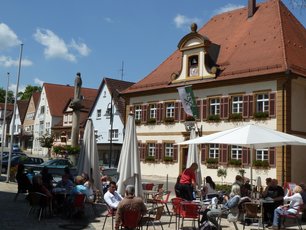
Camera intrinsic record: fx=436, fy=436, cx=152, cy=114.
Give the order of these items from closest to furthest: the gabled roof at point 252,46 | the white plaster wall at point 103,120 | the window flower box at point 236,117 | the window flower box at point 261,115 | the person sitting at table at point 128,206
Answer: the person sitting at table at point 128,206 → the window flower box at point 261,115 → the gabled roof at point 252,46 → the window flower box at point 236,117 → the white plaster wall at point 103,120

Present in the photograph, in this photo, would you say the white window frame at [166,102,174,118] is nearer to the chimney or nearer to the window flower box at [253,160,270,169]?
the window flower box at [253,160,270,169]

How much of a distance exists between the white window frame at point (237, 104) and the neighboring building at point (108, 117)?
752 inches

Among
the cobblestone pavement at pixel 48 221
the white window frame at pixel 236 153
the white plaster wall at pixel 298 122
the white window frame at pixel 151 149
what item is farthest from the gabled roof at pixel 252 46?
the cobblestone pavement at pixel 48 221

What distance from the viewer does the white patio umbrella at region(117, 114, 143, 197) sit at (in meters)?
11.7

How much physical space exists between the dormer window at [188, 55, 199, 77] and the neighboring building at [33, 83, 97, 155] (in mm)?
34967

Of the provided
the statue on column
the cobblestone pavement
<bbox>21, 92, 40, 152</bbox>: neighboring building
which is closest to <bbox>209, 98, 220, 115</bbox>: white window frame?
the statue on column

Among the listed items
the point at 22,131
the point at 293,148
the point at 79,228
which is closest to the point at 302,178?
the point at 293,148

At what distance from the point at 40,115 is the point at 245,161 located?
154 feet

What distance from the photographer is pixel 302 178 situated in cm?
2523

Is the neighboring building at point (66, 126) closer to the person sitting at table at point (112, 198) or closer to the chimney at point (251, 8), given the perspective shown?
the chimney at point (251, 8)

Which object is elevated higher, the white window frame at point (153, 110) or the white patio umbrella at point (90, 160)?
the white window frame at point (153, 110)

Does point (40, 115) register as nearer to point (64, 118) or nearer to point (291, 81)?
point (64, 118)

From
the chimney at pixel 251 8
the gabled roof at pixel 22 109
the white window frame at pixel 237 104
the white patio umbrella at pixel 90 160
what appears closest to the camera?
the white patio umbrella at pixel 90 160

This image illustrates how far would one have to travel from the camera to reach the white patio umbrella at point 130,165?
460 inches
